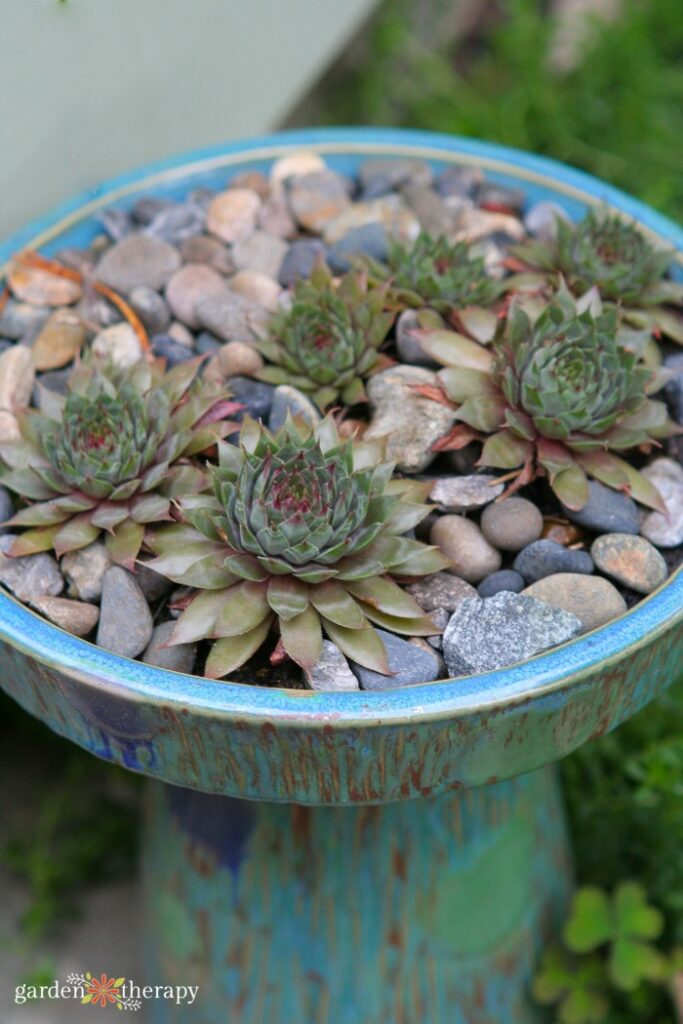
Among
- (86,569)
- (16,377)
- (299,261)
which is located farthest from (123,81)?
(86,569)

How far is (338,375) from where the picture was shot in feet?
4.06

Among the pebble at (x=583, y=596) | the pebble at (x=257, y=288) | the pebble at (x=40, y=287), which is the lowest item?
the pebble at (x=40, y=287)

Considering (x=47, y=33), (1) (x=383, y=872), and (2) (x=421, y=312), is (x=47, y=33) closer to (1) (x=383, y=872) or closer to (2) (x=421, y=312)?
(2) (x=421, y=312)

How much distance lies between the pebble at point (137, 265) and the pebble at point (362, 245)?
7.7 inches

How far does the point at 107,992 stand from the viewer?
58.2 inches

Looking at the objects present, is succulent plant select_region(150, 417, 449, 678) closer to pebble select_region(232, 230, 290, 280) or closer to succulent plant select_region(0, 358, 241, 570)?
succulent plant select_region(0, 358, 241, 570)

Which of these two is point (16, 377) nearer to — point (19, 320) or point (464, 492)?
point (19, 320)

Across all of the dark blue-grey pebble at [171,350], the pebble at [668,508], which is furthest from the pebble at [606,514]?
the dark blue-grey pebble at [171,350]

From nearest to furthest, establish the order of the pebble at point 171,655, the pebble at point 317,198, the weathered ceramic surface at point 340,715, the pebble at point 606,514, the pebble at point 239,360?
the weathered ceramic surface at point 340,715
the pebble at point 171,655
the pebble at point 606,514
the pebble at point 239,360
the pebble at point 317,198

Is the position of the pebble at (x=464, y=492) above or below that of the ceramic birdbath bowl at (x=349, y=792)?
above

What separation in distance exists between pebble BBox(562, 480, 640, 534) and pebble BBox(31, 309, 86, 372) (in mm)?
588

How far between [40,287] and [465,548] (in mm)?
631

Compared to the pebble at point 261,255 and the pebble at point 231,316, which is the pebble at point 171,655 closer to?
the pebble at point 231,316

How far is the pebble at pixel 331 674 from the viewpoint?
0.99 meters
